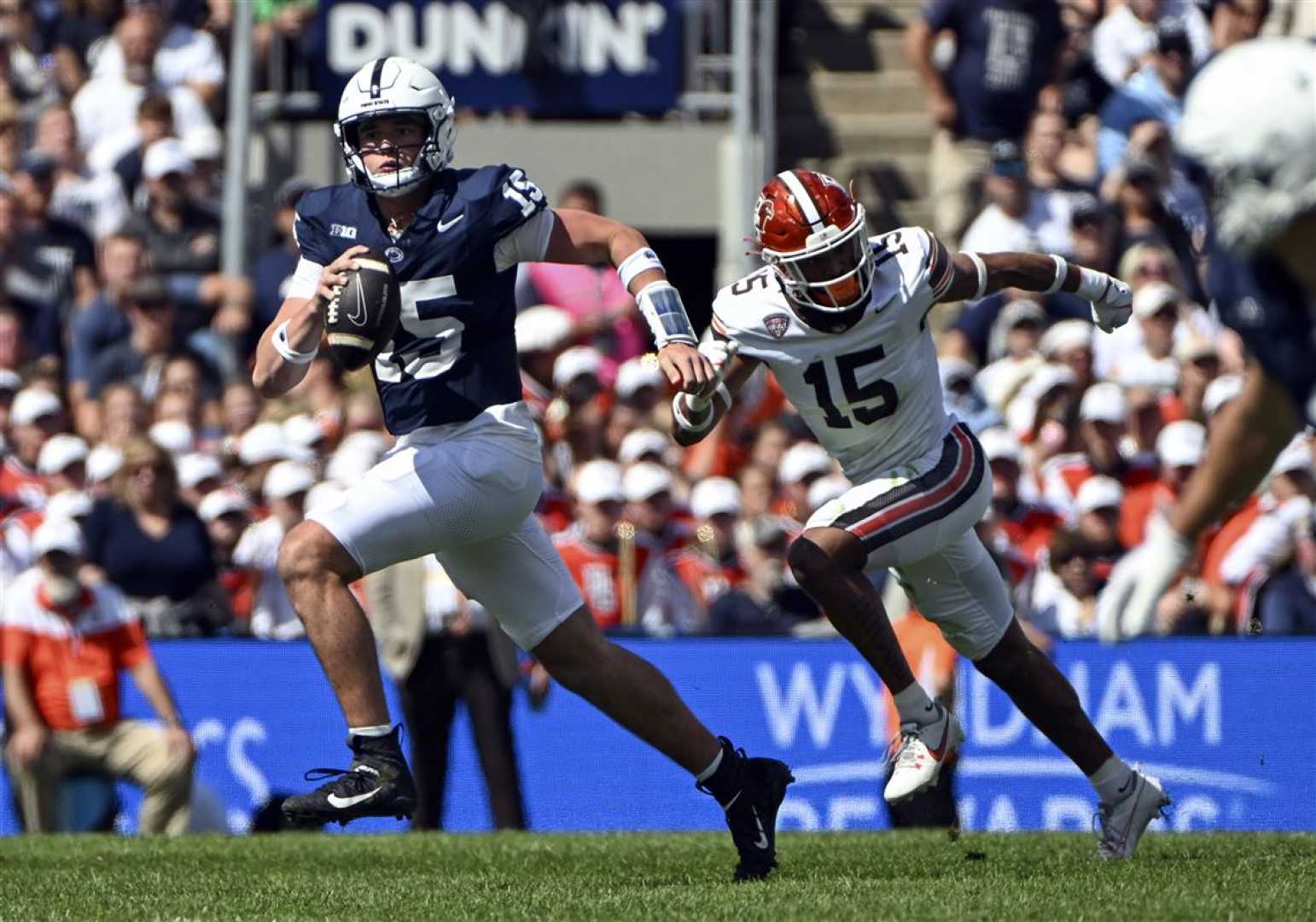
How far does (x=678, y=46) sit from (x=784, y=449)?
317 cm

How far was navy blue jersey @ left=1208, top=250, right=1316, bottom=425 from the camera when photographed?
496cm

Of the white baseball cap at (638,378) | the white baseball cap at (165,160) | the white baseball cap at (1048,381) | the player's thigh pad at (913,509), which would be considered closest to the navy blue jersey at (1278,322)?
the player's thigh pad at (913,509)

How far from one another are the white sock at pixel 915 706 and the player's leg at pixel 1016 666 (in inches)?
10.4

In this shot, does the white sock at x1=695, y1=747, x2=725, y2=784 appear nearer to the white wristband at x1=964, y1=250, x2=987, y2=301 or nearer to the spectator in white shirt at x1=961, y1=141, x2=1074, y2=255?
the white wristband at x1=964, y1=250, x2=987, y2=301

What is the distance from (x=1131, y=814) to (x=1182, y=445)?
3.81 metres

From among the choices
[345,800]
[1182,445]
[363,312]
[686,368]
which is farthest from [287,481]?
[686,368]

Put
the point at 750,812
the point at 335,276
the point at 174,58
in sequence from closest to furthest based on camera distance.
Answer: the point at 335,276, the point at 750,812, the point at 174,58

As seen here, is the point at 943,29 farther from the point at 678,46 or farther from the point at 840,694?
the point at 840,694

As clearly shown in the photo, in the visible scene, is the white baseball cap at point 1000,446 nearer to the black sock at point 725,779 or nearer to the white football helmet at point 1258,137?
the black sock at point 725,779

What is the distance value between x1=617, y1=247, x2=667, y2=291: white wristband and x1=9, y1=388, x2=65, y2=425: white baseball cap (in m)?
5.88

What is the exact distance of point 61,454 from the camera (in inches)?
437

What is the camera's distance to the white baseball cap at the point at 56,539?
9.95 meters

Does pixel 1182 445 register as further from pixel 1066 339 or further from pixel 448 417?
pixel 448 417

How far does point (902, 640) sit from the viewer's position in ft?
32.0
